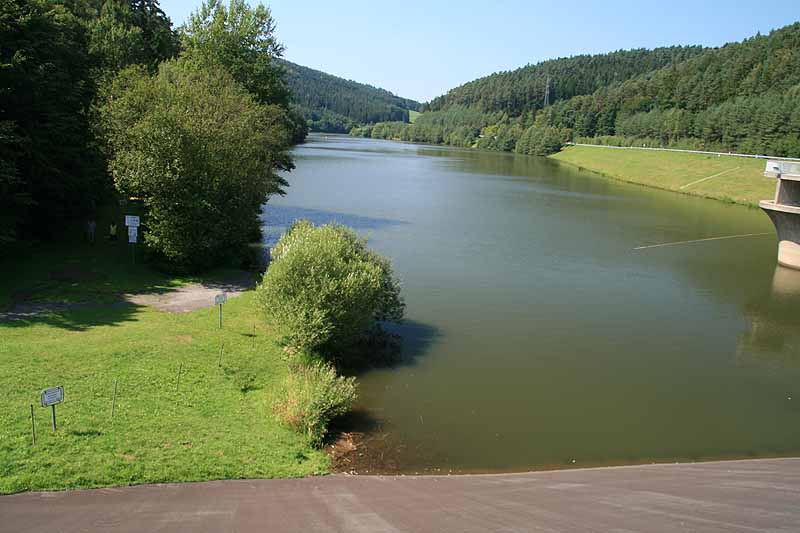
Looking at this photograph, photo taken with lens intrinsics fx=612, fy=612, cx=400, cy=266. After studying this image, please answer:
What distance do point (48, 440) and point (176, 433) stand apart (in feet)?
7.66

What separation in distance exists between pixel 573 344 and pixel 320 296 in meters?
10.0

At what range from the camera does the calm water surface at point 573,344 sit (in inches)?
619

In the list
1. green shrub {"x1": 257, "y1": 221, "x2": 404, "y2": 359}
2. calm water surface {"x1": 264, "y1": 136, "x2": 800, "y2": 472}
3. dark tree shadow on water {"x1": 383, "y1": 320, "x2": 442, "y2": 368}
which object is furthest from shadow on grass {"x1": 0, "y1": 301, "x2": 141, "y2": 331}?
dark tree shadow on water {"x1": 383, "y1": 320, "x2": 442, "y2": 368}

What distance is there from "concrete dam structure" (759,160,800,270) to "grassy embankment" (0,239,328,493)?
3326 centimetres

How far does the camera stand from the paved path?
379 inches

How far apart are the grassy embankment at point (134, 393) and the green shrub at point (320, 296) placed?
3.92 ft

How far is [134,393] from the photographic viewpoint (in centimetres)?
1420

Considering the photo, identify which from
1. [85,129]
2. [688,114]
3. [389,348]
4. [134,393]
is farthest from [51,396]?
[688,114]

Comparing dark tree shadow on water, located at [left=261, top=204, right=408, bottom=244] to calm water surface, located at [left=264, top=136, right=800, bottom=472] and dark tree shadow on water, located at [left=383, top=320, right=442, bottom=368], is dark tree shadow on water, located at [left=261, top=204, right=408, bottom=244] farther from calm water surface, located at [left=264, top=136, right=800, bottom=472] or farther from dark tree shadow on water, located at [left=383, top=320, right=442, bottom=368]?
dark tree shadow on water, located at [left=383, top=320, right=442, bottom=368]

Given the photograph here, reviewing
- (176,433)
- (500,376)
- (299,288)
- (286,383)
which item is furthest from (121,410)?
(500,376)

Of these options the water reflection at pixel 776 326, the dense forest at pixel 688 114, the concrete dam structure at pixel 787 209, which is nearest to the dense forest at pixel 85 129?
the water reflection at pixel 776 326

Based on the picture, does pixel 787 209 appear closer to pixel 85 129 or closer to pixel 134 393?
pixel 134 393

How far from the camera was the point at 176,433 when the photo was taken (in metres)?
12.8

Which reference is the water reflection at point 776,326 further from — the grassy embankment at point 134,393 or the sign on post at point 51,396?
the sign on post at point 51,396
